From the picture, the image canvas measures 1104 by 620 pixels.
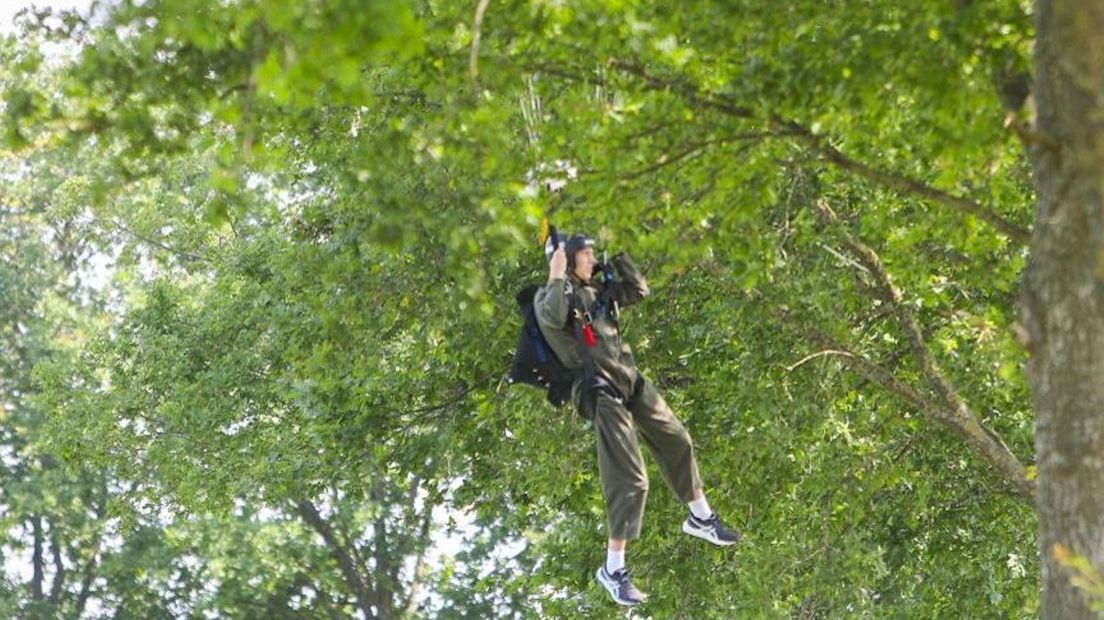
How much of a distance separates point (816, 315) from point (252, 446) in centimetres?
720

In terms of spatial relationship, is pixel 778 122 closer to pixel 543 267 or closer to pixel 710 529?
pixel 710 529

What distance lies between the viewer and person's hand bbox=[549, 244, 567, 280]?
9555 millimetres

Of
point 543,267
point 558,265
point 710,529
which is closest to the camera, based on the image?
point 558,265

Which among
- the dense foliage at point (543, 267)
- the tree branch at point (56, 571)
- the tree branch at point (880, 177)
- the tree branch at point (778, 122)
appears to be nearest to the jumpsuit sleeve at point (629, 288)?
the dense foliage at point (543, 267)

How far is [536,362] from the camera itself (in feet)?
32.9

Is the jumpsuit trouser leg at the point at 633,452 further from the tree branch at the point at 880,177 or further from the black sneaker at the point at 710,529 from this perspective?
the tree branch at the point at 880,177

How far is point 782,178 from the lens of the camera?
1324 cm

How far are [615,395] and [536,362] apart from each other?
0.40m

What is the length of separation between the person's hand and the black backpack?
323mm

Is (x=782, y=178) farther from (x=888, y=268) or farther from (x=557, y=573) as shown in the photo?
(x=557, y=573)

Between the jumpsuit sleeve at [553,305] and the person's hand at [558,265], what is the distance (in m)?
0.02

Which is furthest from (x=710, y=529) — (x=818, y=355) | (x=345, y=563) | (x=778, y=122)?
(x=345, y=563)

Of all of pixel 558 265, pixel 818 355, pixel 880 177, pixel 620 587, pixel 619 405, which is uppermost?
pixel 818 355

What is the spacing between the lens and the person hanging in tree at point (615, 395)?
32.3 feet
